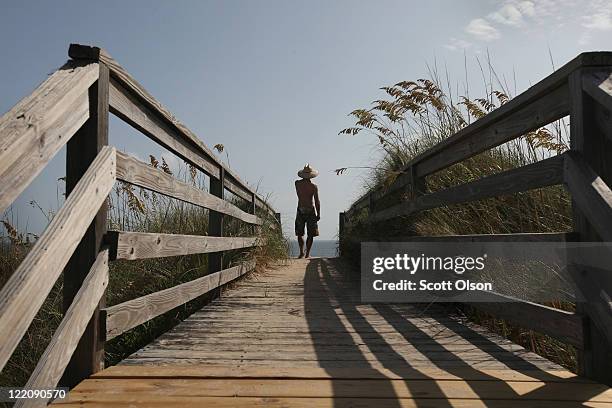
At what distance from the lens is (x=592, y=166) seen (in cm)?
197

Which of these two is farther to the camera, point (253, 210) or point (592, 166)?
point (253, 210)

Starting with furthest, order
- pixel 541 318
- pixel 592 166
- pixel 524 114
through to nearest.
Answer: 1. pixel 524 114
2. pixel 541 318
3. pixel 592 166

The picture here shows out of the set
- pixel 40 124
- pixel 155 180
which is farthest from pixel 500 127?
pixel 40 124

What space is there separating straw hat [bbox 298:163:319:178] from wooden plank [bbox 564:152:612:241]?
9.19m

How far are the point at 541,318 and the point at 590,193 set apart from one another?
73 centimetres

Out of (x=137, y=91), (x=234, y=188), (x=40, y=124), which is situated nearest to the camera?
(x=40, y=124)

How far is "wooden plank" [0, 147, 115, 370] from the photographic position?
1.31 metres

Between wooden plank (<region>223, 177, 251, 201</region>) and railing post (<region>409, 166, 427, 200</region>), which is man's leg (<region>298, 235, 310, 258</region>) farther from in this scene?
railing post (<region>409, 166, 427, 200</region>)

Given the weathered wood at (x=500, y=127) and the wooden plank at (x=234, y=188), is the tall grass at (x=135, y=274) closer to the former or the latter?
the wooden plank at (x=234, y=188)

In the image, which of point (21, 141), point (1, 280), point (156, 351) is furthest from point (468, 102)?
point (1, 280)

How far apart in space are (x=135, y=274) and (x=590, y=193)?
3214mm

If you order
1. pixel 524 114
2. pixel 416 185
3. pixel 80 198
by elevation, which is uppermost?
pixel 524 114

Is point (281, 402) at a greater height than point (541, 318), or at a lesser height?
lesser

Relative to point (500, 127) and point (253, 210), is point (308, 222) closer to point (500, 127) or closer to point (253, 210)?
point (253, 210)
